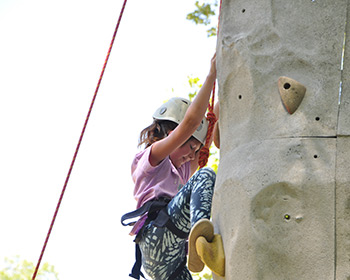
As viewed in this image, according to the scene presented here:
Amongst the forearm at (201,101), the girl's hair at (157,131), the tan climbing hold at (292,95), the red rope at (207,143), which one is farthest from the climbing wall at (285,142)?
the girl's hair at (157,131)

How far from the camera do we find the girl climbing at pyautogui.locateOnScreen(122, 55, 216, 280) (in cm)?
339

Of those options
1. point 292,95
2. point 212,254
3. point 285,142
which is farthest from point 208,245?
point 292,95

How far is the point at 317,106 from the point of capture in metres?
2.70

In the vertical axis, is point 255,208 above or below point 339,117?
below

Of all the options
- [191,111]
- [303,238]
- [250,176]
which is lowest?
[303,238]

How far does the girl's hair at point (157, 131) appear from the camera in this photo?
13.8 feet

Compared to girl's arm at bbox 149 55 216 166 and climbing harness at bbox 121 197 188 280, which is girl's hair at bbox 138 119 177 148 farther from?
climbing harness at bbox 121 197 188 280

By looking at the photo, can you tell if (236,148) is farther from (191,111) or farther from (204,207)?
(191,111)

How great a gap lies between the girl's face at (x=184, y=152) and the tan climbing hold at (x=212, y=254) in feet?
4.41

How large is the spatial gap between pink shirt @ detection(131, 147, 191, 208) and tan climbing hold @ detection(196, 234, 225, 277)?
1062 mm

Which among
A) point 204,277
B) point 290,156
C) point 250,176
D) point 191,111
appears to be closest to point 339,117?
point 290,156

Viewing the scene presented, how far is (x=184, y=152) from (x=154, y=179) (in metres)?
0.32

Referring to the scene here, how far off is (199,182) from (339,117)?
0.88m

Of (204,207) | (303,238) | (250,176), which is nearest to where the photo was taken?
(303,238)
